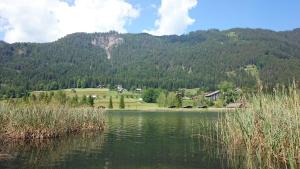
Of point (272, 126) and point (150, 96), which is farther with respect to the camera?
point (150, 96)

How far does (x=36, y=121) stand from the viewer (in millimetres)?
32344

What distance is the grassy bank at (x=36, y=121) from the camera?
102 feet

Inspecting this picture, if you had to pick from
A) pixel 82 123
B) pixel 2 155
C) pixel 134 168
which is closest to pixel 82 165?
pixel 134 168

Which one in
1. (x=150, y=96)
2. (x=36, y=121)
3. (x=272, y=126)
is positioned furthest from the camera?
(x=150, y=96)

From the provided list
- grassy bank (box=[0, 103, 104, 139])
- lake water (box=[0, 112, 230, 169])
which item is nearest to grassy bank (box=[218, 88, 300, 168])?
lake water (box=[0, 112, 230, 169])

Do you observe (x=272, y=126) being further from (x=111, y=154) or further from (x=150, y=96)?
(x=150, y=96)

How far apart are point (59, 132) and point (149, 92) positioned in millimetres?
149466

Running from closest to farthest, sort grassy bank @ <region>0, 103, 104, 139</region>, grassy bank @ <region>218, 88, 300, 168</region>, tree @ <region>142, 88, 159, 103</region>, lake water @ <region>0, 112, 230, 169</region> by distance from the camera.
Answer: grassy bank @ <region>218, 88, 300, 168</region> → lake water @ <region>0, 112, 230, 169</region> → grassy bank @ <region>0, 103, 104, 139</region> → tree @ <region>142, 88, 159, 103</region>

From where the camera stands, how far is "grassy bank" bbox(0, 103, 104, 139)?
30938mm

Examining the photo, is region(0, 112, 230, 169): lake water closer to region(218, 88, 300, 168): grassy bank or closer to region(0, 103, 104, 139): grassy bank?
region(0, 103, 104, 139): grassy bank

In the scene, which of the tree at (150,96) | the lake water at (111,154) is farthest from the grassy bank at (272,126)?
the tree at (150,96)

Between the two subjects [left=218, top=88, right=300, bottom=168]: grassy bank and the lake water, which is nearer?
[left=218, top=88, right=300, bottom=168]: grassy bank

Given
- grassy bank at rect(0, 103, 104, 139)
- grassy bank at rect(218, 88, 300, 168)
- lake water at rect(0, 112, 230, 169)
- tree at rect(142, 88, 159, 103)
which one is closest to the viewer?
grassy bank at rect(218, 88, 300, 168)

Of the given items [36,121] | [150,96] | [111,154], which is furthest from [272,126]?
[150,96]
